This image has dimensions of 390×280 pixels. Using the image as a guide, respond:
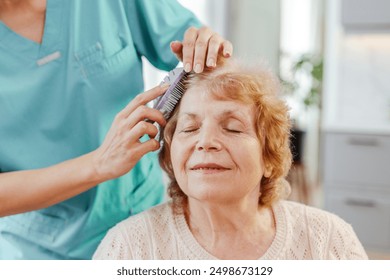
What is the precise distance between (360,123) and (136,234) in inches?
85.5

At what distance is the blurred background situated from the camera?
9.00ft

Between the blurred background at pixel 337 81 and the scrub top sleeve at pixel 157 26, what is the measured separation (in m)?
1.14

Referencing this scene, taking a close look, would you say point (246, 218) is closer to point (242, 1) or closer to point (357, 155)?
point (357, 155)

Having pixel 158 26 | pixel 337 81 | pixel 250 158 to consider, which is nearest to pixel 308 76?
pixel 337 81

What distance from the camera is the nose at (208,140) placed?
3.24 ft

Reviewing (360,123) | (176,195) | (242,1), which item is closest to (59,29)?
→ (176,195)

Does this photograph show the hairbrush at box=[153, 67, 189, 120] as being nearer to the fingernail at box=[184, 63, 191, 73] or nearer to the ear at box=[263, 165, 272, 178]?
the fingernail at box=[184, 63, 191, 73]

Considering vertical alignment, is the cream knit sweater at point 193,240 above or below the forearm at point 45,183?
below

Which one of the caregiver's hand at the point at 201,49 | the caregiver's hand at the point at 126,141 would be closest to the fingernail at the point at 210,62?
the caregiver's hand at the point at 201,49

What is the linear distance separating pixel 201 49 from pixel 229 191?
26 cm

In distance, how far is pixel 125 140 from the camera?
98 centimetres

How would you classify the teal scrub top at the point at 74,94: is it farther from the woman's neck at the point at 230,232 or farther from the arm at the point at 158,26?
the woman's neck at the point at 230,232

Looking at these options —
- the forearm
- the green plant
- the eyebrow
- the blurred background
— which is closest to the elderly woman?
the eyebrow

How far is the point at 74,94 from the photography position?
1.08 meters
